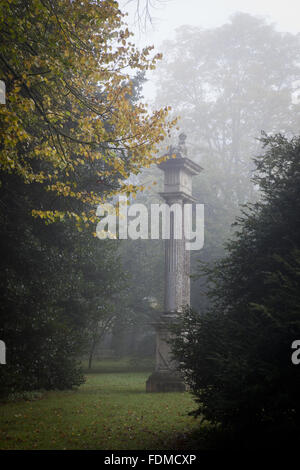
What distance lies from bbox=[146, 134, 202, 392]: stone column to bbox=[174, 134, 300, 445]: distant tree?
590cm

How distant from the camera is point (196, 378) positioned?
6.57 meters

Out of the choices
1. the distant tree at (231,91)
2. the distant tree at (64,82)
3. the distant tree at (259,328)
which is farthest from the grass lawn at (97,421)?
the distant tree at (231,91)

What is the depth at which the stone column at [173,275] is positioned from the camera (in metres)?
13.0

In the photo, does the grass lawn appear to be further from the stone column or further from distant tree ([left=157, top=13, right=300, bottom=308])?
distant tree ([left=157, top=13, right=300, bottom=308])

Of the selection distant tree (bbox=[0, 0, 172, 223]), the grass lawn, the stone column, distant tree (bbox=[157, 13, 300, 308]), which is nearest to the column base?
the stone column

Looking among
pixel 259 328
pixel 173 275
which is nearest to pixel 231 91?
pixel 173 275

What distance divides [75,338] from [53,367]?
1.07 meters

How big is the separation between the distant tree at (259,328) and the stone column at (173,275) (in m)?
5.90

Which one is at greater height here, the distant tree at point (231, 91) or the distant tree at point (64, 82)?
the distant tree at point (231, 91)

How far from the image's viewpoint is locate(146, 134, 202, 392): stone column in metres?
13.0

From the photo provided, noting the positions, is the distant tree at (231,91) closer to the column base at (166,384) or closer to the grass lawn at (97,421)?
the column base at (166,384)

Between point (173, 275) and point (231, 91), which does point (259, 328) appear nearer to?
point (173, 275)
